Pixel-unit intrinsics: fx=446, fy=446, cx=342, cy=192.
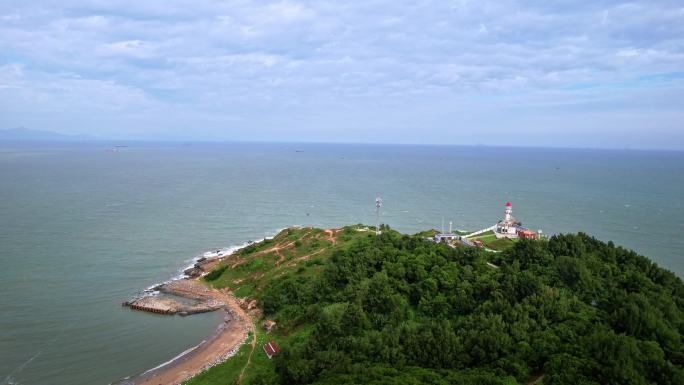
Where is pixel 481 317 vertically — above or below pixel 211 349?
above

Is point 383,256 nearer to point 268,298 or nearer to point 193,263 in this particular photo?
point 268,298

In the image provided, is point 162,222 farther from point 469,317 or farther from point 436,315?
point 469,317

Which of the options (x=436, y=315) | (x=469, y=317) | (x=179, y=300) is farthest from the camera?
(x=179, y=300)

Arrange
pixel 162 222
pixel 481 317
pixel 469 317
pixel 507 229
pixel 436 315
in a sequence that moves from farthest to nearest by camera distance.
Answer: pixel 162 222, pixel 507 229, pixel 436 315, pixel 469 317, pixel 481 317

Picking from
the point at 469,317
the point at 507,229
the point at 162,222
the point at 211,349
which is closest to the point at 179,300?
the point at 211,349

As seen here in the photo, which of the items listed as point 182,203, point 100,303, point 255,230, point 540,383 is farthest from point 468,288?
point 182,203

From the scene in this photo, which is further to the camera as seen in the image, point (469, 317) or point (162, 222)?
point (162, 222)

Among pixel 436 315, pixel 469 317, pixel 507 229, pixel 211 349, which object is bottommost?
pixel 211 349
